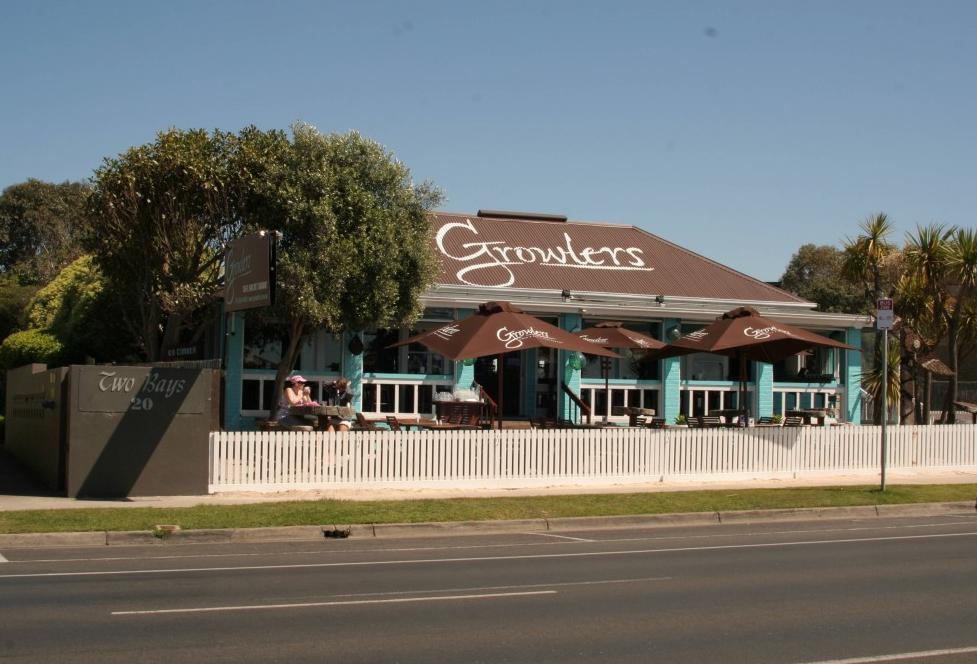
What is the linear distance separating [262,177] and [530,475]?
9.07 meters

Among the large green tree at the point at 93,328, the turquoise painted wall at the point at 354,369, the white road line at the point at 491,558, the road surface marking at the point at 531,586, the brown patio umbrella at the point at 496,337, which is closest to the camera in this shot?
the road surface marking at the point at 531,586

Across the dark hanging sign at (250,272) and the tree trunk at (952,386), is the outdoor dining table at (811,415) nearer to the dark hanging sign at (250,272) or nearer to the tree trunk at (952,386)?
the tree trunk at (952,386)

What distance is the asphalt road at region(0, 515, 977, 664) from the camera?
7.53 m

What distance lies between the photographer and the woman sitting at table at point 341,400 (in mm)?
19427

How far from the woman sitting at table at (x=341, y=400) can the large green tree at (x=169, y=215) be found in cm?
396

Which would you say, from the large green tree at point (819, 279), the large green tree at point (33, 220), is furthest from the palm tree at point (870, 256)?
the large green tree at point (33, 220)

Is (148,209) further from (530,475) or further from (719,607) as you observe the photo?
(719,607)

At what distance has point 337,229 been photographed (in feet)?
75.0

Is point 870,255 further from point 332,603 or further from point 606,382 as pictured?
point 332,603

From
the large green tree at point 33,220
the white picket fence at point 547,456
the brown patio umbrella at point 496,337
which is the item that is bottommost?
the white picket fence at point 547,456

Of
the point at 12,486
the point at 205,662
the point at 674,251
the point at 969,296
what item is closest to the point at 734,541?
the point at 205,662

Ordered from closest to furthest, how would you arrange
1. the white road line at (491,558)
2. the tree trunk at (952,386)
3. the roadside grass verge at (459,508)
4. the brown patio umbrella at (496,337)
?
the white road line at (491,558), the roadside grass verge at (459,508), the brown patio umbrella at (496,337), the tree trunk at (952,386)

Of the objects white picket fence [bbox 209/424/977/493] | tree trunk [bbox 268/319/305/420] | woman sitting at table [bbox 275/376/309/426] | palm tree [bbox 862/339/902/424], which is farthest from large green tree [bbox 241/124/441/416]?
palm tree [bbox 862/339/902/424]

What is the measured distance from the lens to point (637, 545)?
13.8m
